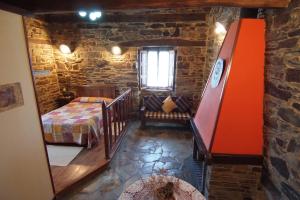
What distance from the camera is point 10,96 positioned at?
1.64m

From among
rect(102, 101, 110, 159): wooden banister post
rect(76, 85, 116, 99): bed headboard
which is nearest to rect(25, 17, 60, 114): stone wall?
rect(76, 85, 116, 99): bed headboard

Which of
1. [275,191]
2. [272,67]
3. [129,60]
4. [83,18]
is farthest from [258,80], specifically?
[83,18]

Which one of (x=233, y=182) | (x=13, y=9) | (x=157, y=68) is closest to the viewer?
(x=13, y=9)

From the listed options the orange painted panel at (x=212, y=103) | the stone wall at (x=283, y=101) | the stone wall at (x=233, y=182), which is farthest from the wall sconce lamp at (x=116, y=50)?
the stone wall at (x=233, y=182)

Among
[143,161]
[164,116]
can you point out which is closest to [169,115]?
[164,116]

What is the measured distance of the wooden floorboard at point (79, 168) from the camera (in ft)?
8.36

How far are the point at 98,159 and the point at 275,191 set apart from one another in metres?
2.49

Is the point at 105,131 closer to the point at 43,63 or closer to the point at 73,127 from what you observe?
the point at 73,127

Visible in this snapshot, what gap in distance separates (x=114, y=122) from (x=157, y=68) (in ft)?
6.92

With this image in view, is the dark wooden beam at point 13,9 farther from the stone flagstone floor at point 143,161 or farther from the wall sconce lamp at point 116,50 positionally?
the wall sconce lamp at point 116,50

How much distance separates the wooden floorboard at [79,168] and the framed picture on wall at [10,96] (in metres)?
1.36

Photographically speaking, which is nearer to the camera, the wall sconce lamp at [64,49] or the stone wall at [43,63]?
the stone wall at [43,63]

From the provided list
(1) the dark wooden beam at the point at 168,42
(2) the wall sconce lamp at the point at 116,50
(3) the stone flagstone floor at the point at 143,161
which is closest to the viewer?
(3) the stone flagstone floor at the point at 143,161

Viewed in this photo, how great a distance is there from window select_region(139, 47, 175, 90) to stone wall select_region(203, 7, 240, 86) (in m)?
0.90
